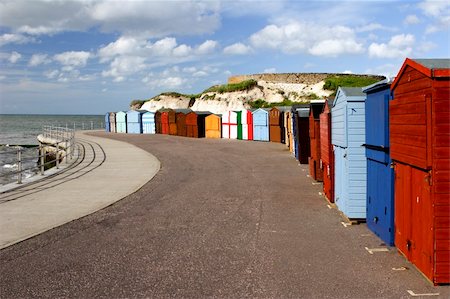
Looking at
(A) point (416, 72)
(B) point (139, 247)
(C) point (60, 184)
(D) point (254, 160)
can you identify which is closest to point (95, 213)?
(B) point (139, 247)

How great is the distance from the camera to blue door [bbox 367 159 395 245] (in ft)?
24.4

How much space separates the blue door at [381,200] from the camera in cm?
745

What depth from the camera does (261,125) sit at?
35.1 metres

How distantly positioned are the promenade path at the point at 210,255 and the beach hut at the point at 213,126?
93.0 feet

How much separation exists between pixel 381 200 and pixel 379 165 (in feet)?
2.08

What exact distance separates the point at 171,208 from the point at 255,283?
5316mm

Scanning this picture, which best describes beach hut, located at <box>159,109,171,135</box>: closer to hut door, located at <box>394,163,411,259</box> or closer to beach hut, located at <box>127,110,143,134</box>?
beach hut, located at <box>127,110,143,134</box>

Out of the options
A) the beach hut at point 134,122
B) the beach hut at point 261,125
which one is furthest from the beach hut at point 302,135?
the beach hut at point 134,122

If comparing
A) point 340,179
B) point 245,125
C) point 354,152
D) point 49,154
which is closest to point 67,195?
point 49,154

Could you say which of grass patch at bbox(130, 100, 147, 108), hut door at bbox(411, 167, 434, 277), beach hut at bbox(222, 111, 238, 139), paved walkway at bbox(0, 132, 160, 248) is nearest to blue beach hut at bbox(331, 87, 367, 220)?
hut door at bbox(411, 167, 434, 277)

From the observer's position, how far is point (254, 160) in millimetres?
21828

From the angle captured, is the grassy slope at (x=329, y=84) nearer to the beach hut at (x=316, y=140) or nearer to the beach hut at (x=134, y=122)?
the beach hut at (x=134, y=122)

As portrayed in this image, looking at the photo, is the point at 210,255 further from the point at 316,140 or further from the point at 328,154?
the point at 316,140

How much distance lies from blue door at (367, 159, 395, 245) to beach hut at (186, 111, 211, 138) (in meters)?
33.4
